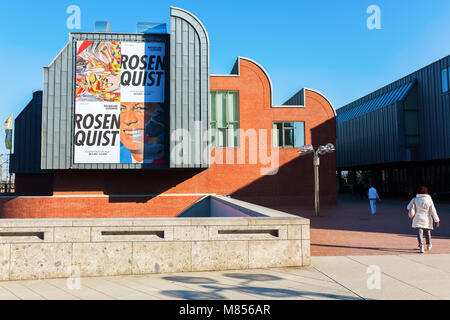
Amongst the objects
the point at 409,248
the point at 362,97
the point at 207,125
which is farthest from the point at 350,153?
the point at 409,248

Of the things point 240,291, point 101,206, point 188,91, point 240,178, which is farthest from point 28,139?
point 240,291

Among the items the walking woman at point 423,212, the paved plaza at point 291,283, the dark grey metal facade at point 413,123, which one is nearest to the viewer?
the paved plaza at point 291,283

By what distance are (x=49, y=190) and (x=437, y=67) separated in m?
36.3

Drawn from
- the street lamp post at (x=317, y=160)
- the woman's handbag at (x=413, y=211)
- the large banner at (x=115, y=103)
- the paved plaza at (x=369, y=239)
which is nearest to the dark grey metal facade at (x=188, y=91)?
the large banner at (x=115, y=103)

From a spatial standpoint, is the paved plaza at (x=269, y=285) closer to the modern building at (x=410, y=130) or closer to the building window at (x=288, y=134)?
the building window at (x=288, y=134)

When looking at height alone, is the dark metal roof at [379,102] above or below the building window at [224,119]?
above

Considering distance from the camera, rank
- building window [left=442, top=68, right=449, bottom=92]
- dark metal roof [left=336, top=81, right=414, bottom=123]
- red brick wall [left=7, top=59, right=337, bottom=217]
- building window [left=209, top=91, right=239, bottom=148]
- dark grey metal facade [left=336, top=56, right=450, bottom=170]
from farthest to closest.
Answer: dark metal roof [left=336, top=81, right=414, bottom=123] < dark grey metal facade [left=336, top=56, right=450, bottom=170] < building window [left=442, top=68, right=449, bottom=92] < building window [left=209, top=91, right=239, bottom=148] < red brick wall [left=7, top=59, right=337, bottom=217]

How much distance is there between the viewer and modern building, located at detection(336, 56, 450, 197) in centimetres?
3108

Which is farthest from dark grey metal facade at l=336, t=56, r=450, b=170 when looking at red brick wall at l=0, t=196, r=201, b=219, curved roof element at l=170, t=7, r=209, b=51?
red brick wall at l=0, t=196, r=201, b=219

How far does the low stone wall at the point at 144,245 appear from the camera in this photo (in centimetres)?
672

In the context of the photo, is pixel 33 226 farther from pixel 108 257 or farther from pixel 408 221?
pixel 408 221

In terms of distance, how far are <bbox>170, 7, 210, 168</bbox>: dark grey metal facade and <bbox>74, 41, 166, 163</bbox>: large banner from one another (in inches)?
58.5

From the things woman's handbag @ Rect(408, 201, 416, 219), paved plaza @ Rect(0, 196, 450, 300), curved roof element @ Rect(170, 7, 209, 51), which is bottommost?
paved plaza @ Rect(0, 196, 450, 300)

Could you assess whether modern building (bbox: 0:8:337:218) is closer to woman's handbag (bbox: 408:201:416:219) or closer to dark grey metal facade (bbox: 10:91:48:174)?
dark grey metal facade (bbox: 10:91:48:174)
